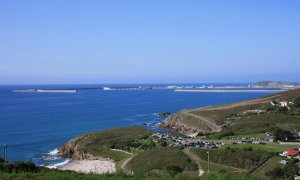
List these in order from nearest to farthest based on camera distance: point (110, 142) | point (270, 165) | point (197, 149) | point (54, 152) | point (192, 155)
Answer: point (270, 165) → point (192, 155) → point (197, 149) → point (54, 152) → point (110, 142)

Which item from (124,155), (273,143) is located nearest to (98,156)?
(124,155)

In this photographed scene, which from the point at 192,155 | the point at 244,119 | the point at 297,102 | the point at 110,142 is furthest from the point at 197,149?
the point at 297,102

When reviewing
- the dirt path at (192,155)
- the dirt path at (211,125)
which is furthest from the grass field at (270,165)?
the dirt path at (211,125)

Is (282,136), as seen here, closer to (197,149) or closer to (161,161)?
(197,149)

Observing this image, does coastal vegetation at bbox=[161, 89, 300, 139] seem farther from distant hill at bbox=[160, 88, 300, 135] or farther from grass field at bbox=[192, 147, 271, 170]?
grass field at bbox=[192, 147, 271, 170]

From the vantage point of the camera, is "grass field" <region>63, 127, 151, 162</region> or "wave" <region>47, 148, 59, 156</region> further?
"wave" <region>47, 148, 59, 156</region>

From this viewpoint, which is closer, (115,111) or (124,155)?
(124,155)

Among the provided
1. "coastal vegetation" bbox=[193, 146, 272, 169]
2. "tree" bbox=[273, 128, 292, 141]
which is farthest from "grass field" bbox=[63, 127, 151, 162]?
"tree" bbox=[273, 128, 292, 141]

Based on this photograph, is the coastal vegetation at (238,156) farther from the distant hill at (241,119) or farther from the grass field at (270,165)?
the distant hill at (241,119)

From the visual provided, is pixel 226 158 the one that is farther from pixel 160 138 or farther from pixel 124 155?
pixel 160 138
